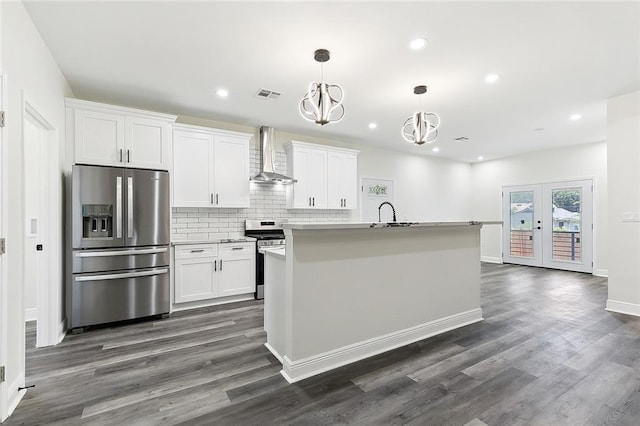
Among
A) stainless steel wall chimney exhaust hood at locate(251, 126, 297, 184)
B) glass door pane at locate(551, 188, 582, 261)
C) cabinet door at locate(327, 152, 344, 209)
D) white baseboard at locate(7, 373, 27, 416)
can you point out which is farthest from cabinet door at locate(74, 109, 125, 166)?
glass door pane at locate(551, 188, 582, 261)

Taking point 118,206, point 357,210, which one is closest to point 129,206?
point 118,206

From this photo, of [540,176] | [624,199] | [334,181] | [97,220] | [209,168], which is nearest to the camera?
[97,220]

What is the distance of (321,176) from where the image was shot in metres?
5.44

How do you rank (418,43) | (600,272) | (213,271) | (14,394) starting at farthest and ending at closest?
1. (600,272)
2. (213,271)
3. (418,43)
4. (14,394)

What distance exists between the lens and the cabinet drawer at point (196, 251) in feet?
13.1

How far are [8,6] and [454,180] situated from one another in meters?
8.37

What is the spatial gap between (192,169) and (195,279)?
1563 mm

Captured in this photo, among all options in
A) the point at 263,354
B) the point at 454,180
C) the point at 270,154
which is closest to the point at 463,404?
the point at 263,354

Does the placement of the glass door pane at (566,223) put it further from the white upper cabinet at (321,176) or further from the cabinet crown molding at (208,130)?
the cabinet crown molding at (208,130)

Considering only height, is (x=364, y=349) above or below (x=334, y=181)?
below

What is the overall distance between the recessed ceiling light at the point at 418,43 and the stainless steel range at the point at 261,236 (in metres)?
2.77

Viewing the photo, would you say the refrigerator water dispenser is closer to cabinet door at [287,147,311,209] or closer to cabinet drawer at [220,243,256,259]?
cabinet drawer at [220,243,256,259]

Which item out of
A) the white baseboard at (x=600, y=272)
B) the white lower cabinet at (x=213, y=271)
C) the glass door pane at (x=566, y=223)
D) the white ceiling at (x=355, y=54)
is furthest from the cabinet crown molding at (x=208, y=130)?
the white baseboard at (x=600, y=272)

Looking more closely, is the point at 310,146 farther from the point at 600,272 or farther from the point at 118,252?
the point at 600,272
